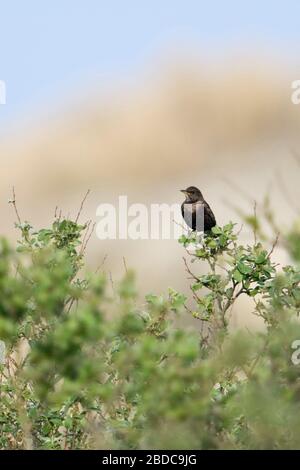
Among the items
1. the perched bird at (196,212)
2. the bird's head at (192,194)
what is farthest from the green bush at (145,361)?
the bird's head at (192,194)

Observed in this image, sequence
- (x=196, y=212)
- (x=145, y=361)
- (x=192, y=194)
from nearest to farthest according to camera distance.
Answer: (x=145, y=361) → (x=196, y=212) → (x=192, y=194)

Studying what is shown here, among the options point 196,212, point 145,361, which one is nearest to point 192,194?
point 196,212

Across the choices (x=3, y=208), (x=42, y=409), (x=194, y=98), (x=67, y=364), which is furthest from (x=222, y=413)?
(x=194, y=98)

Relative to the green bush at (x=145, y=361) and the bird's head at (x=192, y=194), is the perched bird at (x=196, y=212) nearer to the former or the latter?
the bird's head at (x=192, y=194)

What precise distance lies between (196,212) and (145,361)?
411 inches

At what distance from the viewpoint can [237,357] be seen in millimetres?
7500

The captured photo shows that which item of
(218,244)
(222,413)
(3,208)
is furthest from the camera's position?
(3,208)

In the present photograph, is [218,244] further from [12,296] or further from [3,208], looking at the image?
[3,208]

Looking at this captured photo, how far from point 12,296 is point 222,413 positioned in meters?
1.98

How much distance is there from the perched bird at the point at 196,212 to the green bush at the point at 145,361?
4934 mm

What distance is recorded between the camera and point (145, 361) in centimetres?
694

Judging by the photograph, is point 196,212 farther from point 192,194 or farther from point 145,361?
point 145,361

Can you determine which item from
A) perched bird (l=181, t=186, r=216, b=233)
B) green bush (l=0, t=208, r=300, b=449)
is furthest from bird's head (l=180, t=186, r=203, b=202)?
green bush (l=0, t=208, r=300, b=449)

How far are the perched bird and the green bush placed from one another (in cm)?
493
